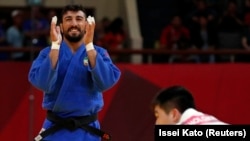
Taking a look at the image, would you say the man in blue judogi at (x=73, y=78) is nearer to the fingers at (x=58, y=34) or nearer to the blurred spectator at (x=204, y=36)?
the fingers at (x=58, y=34)

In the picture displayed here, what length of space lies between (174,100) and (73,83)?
5.15ft

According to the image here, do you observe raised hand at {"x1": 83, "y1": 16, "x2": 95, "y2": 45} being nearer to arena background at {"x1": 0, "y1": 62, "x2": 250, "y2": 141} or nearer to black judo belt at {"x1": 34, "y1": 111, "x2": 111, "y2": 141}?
black judo belt at {"x1": 34, "y1": 111, "x2": 111, "y2": 141}

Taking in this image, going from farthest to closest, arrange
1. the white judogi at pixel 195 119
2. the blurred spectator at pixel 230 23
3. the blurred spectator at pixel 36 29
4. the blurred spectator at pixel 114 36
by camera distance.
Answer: the blurred spectator at pixel 230 23
the blurred spectator at pixel 114 36
the blurred spectator at pixel 36 29
the white judogi at pixel 195 119

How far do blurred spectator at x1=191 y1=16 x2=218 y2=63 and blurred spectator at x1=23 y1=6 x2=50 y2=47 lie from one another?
2128 mm

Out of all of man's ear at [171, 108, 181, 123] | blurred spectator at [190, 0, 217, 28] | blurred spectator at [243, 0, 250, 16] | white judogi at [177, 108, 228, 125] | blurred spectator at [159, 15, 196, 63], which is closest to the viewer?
white judogi at [177, 108, 228, 125]

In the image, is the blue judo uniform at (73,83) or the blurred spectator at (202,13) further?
the blurred spectator at (202,13)

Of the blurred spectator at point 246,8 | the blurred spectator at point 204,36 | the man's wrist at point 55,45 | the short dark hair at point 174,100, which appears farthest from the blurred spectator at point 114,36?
the short dark hair at point 174,100

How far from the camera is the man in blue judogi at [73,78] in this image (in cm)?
543

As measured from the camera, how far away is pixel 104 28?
451 inches

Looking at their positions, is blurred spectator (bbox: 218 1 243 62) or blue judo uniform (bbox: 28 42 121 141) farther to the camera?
blurred spectator (bbox: 218 1 243 62)

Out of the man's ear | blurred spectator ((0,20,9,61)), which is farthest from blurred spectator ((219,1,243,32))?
the man's ear

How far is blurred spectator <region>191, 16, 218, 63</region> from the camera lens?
36.6 feet

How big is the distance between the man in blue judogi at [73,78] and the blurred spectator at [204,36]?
18.5 ft

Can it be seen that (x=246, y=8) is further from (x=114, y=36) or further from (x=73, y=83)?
(x=73, y=83)
